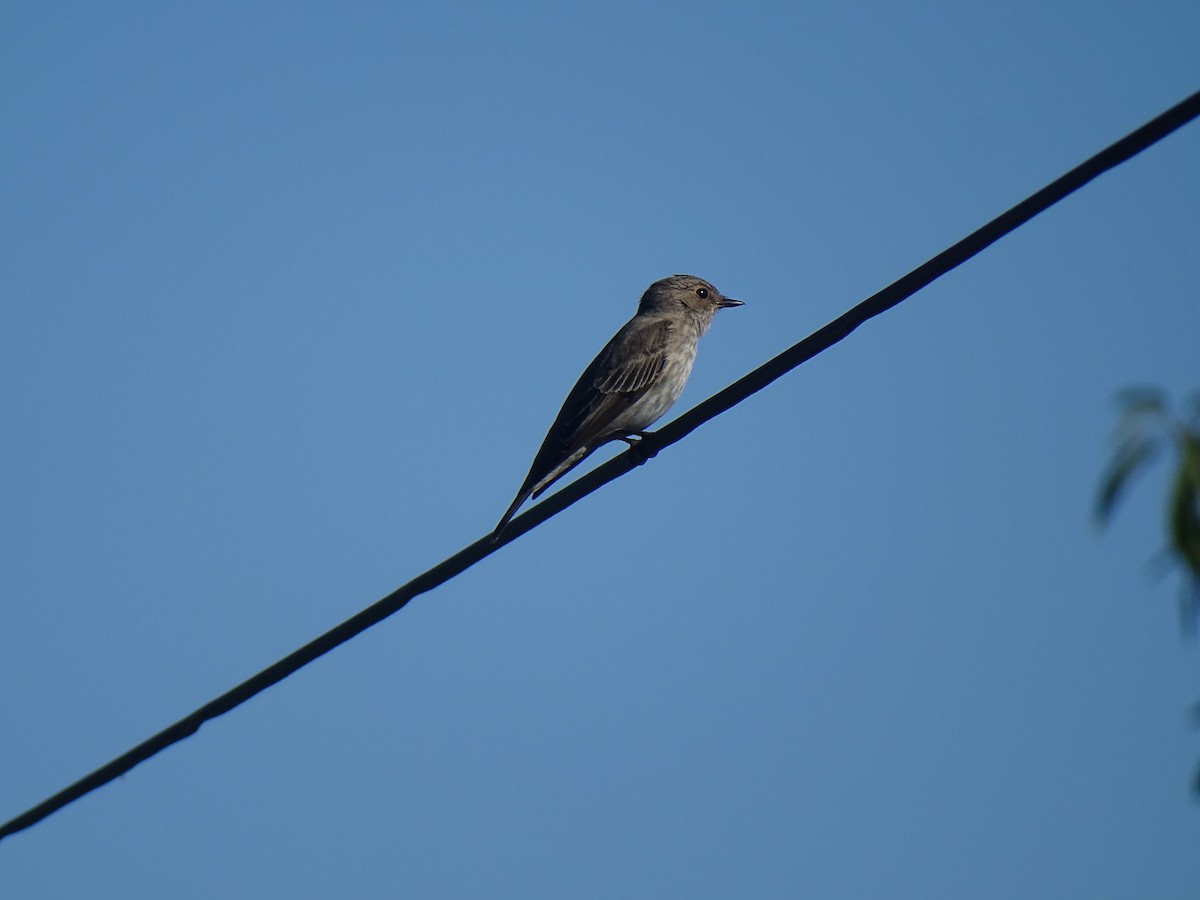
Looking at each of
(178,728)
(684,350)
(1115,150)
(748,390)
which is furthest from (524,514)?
(684,350)

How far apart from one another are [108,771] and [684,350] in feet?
22.1

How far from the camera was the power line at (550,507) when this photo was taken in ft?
17.2

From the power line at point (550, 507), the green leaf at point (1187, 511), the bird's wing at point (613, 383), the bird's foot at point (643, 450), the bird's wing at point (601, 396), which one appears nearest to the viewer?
the green leaf at point (1187, 511)

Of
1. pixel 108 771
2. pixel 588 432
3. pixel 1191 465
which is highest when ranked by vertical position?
pixel 588 432

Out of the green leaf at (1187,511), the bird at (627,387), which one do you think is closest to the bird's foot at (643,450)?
the bird at (627,387)

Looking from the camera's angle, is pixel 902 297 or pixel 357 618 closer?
pixel 902 297

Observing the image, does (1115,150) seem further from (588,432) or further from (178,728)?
(588,432)

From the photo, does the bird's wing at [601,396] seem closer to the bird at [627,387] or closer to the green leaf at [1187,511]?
the bird at [627,387]

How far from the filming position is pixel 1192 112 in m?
4.50

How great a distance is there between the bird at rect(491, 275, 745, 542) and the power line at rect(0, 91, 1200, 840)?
2530mm

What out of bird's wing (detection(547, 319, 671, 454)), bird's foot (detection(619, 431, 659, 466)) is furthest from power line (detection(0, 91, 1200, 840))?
bird's wing (detection(547, 319, 671, 454))

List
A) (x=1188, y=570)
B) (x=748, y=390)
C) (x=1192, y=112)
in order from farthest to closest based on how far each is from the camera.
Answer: (x=748, y=390) → (x=1192, y=112) → (x=1188, y=570)

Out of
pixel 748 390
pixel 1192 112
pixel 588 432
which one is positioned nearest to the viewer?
pixel 1192 112

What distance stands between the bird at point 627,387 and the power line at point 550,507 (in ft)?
8.30
